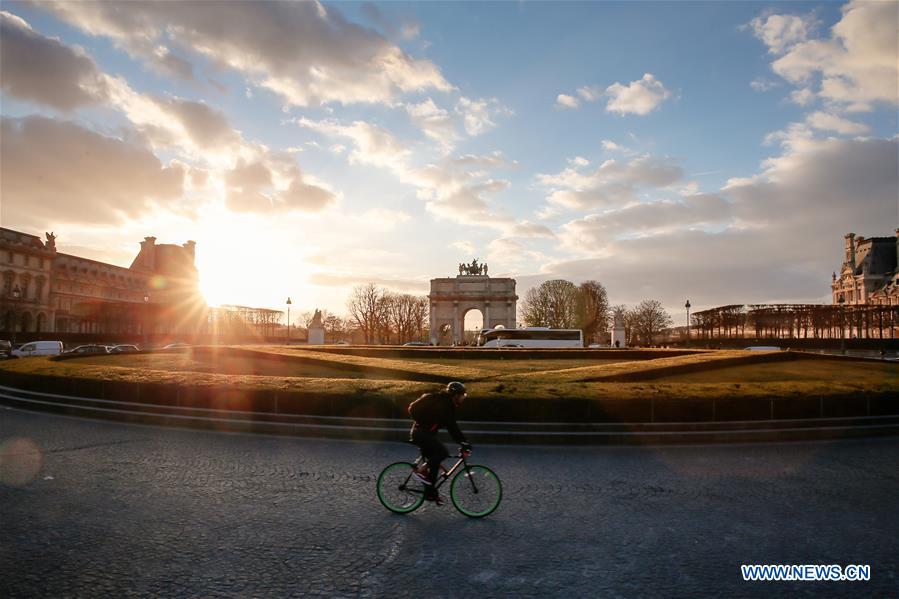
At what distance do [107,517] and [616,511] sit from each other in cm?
682

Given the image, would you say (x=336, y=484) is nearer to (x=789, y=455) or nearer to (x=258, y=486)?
(x=258, y=486)

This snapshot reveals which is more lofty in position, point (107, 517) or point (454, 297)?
point (454, 297)

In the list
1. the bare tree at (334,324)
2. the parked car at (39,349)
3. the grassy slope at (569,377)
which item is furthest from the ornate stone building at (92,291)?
the grassy slope at (569,377)

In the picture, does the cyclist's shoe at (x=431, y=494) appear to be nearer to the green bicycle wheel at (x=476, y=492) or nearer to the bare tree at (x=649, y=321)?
the green bicycle wheel at (x=476, y=492)

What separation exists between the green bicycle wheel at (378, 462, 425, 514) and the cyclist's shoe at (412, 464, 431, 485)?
61 millimetres

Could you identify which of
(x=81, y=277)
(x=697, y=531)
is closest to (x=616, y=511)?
(x=697, y=531)

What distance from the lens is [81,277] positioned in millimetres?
102875

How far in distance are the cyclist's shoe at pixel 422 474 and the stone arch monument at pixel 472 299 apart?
85656mm

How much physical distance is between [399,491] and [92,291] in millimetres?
115426

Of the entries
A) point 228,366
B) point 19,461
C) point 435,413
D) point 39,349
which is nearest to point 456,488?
point 435,413

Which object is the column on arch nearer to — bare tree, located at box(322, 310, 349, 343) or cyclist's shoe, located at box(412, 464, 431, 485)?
bare tree, located at box(322, 310, 349, 343)

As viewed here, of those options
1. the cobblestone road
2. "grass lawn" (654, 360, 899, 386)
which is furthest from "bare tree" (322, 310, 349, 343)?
the cobblestone road

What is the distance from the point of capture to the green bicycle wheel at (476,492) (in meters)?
8.23

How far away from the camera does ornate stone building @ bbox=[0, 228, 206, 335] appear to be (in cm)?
8512
